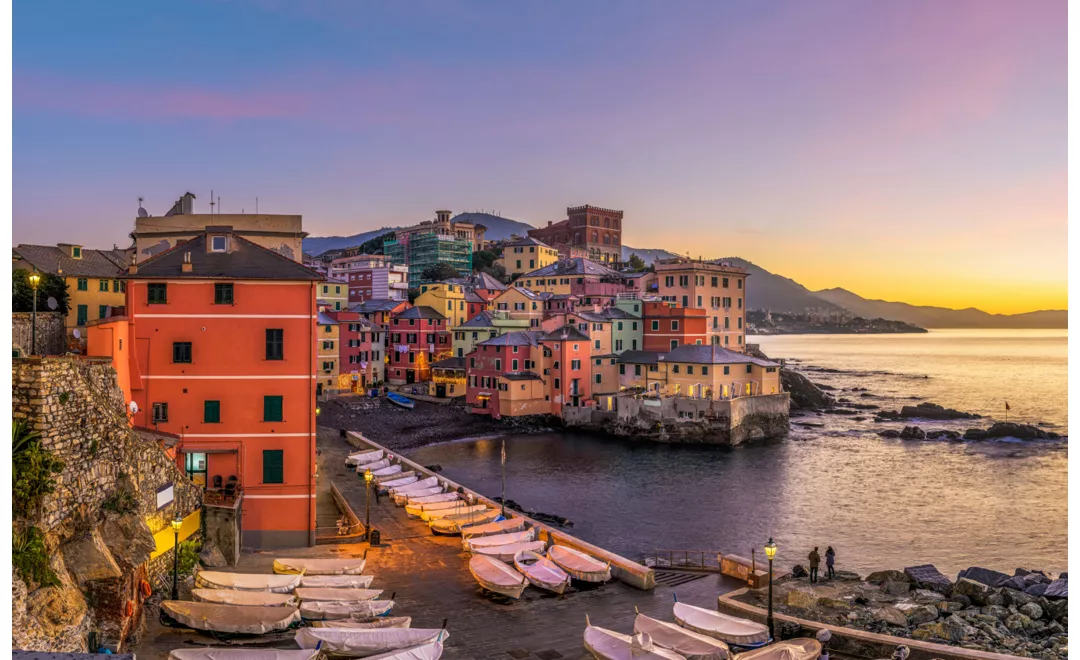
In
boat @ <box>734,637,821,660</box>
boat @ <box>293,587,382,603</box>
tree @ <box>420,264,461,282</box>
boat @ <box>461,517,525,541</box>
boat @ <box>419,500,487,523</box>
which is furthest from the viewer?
tree @ <box>420,264,461,282</box>

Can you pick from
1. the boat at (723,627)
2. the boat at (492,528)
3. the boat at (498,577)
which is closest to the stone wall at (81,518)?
the boat at (498,577)

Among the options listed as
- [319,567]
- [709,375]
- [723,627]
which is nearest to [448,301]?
[709,375]

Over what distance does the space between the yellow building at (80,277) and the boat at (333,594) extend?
18689mm

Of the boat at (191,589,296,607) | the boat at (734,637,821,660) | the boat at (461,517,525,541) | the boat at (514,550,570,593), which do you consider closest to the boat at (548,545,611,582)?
the boat at (514,550,570,593)

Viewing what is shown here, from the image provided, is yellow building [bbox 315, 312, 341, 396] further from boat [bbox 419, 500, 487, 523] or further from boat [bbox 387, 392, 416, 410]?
boat [bbox 419, 500, 487, 523]

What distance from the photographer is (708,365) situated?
6122cm

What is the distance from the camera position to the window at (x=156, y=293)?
23.7m

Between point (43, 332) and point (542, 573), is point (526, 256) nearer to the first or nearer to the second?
point (43, 332)

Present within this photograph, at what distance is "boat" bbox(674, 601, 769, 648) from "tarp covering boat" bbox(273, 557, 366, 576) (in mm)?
8643

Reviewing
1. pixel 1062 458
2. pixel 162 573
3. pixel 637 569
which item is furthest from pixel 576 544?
pixel 1062 458

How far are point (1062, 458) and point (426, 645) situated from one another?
2383 inches

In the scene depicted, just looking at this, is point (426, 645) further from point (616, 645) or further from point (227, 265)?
point (227, 265)

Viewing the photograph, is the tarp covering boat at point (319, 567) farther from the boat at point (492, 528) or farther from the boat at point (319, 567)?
the boat at point (492, 528)

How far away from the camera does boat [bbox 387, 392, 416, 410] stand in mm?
68312
